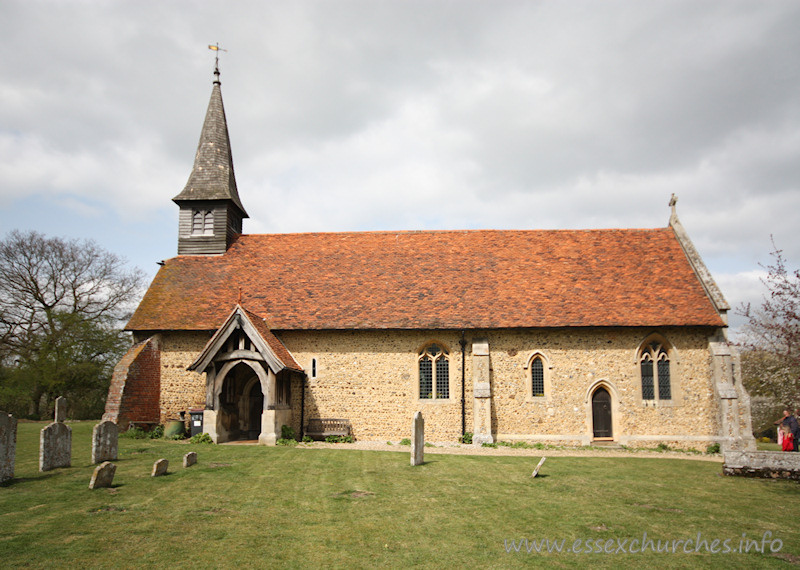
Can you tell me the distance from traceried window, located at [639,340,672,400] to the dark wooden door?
1410 mm

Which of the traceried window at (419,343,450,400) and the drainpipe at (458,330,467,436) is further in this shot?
the traceried window at (419,343,450,400)

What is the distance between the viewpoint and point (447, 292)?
21.8 meters

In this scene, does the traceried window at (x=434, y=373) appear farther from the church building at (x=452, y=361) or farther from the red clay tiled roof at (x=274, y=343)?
the red clay tiled roof at (x=274, y=343)

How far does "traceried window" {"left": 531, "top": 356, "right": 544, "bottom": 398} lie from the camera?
65.3 feet

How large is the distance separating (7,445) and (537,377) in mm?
16306

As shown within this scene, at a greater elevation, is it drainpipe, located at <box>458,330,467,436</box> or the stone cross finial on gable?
the stone cross finial on gable

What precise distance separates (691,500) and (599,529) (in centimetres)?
349

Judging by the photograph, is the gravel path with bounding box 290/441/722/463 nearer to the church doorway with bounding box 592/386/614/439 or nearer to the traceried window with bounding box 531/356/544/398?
the church doorway with bounding box 592/386/614/439

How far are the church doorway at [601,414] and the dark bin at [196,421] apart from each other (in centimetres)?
1460

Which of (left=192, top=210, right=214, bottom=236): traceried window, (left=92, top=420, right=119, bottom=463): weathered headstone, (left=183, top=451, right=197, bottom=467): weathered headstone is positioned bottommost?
(left=183, top=451, right=197, bottom=467): weathered headstone

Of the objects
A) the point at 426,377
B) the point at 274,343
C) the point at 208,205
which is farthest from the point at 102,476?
the point at 208,205

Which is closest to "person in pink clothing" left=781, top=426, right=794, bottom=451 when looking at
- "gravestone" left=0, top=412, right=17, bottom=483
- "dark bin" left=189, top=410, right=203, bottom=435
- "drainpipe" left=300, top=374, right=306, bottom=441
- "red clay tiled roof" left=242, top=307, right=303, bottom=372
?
"drainpipe" left=300, top=374, right=306, bottom=441

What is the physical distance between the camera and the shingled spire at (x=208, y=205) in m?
24.5

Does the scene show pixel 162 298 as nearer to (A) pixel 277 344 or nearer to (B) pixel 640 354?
(A) pixel 277 344
